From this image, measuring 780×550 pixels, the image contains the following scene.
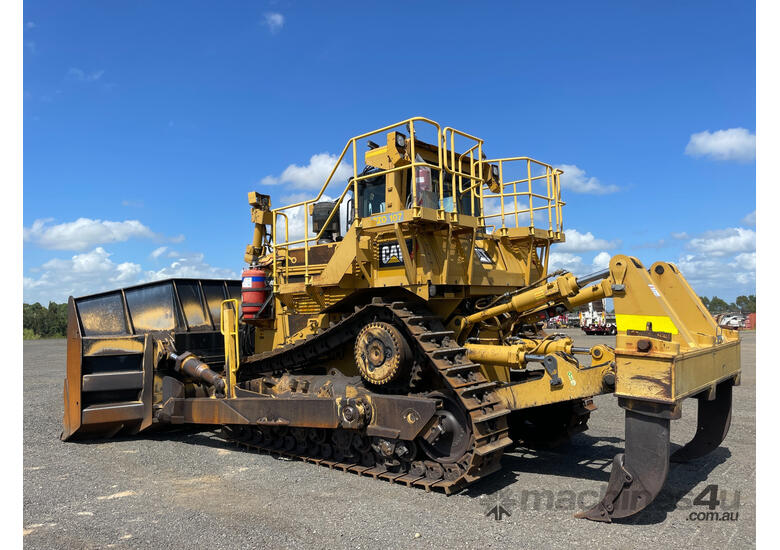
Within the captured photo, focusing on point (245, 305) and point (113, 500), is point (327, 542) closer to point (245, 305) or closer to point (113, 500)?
point (113, 500)

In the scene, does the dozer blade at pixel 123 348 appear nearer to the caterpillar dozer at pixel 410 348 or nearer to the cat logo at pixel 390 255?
the caterpillar dozer at pixel 410 348

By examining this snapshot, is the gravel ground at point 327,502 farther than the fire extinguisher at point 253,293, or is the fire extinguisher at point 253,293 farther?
the fire extinguisher at point 253,293

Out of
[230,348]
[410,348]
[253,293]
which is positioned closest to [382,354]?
[410,348]

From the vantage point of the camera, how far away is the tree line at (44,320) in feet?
169

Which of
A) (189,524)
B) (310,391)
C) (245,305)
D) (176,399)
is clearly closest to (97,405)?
(176,399)

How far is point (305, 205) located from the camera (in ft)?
26.8

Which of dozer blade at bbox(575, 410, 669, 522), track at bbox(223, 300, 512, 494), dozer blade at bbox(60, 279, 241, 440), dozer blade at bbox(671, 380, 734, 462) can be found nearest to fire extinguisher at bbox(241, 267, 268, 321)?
dozer blade at bbox(60, 279, 241, 440)

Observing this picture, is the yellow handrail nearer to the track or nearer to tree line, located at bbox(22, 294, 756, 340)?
the track

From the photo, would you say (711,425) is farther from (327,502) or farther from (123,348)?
(123,348)

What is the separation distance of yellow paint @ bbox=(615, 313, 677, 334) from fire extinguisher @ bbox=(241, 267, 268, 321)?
5888 mm

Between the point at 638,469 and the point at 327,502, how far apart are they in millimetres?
3130

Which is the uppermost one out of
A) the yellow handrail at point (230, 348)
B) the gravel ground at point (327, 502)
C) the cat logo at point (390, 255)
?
the cat logo at point (390, 255)

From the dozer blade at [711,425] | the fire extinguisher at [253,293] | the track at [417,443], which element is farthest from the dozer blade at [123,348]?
the dozer blade at [711,425]

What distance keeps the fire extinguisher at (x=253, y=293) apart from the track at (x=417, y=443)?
131cm
